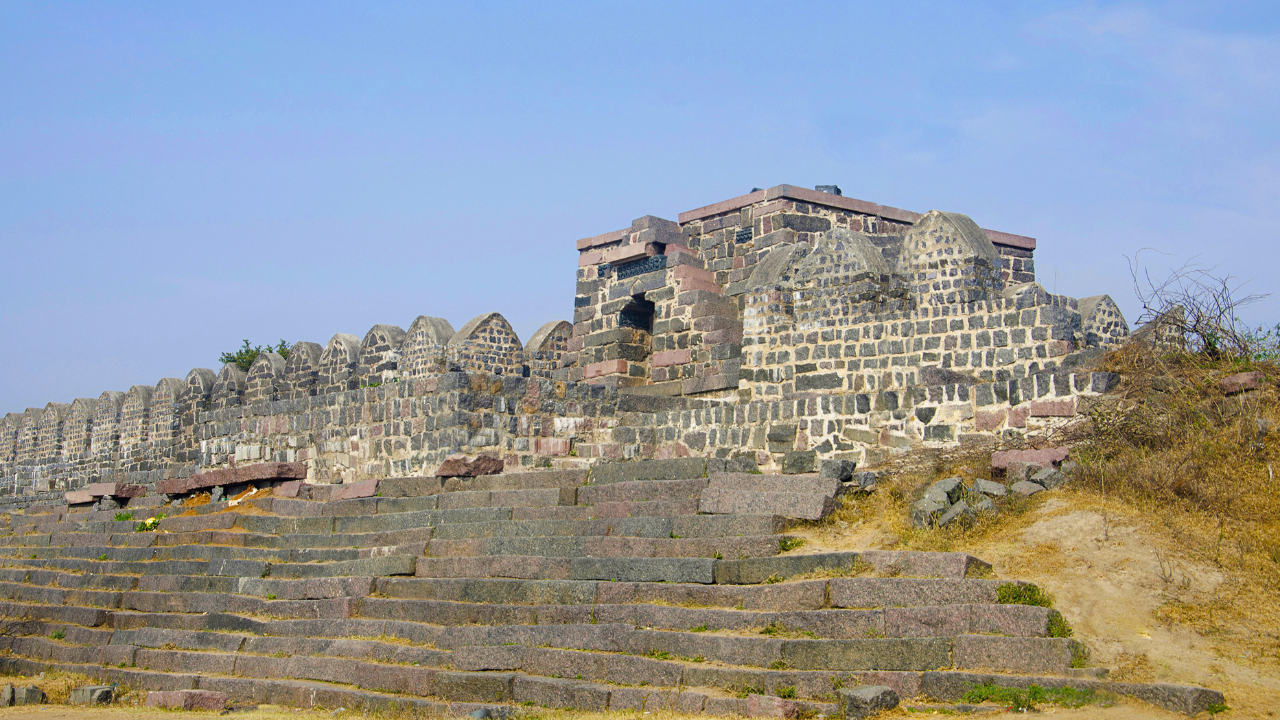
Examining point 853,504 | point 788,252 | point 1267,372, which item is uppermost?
point 788,252

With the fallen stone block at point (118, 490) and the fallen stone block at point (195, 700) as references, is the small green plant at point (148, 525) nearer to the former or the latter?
the fallen stone block at point (118, 490)

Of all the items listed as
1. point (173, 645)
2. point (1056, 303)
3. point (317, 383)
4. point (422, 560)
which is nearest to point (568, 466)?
point (422, 560)

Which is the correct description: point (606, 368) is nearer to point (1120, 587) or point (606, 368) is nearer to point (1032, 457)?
point (1032, 457)

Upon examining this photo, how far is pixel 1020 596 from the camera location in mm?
7547

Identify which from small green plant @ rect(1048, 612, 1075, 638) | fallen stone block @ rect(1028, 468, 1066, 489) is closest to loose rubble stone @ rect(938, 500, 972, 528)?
fallen stone block @ rect(1028, 468, 1066, 489)

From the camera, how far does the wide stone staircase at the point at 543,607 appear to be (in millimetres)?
7477

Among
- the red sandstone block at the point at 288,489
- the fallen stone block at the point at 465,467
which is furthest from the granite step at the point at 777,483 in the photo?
the red sandstone block at the point at 288,489

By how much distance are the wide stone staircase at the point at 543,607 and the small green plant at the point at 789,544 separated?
0.06ft

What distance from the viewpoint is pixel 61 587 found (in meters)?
15.0

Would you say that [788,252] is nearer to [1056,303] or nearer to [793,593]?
[1056,303]

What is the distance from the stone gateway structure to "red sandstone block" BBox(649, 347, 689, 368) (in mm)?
44

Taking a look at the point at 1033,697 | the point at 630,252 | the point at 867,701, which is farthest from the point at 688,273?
the point at 1033,697

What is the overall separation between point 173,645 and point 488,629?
4606 mm

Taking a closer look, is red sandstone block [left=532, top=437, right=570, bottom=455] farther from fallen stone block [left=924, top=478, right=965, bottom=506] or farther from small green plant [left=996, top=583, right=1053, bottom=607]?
small green plant [left=996, top=583, right=1053, bottom=607]
